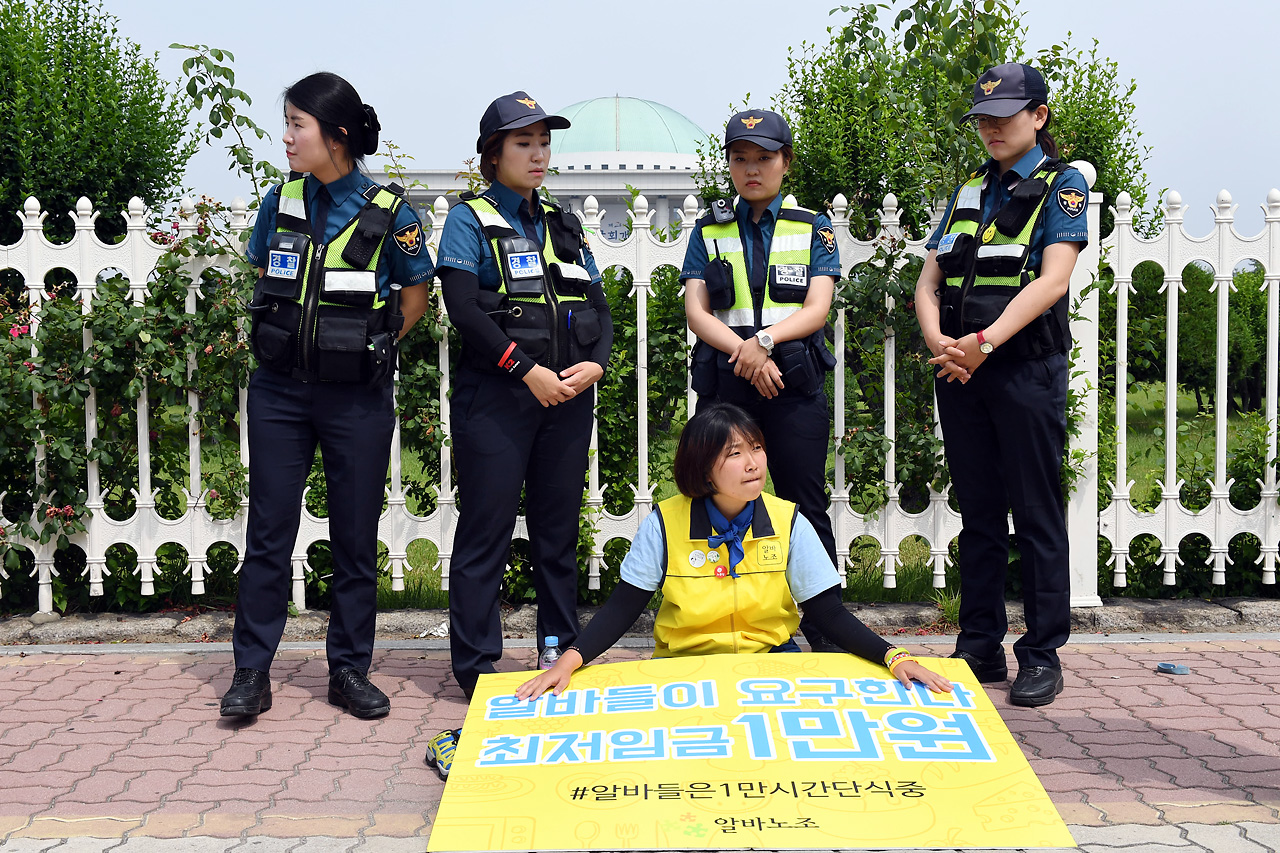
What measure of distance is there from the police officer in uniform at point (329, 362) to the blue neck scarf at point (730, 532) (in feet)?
4.45

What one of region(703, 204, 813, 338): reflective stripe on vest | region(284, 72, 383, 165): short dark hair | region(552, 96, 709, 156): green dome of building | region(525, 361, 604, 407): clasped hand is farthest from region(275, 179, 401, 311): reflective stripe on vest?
region(552, 96, 709, 156): green dome of building

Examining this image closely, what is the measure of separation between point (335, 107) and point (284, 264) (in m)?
0.57

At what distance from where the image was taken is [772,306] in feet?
13.6

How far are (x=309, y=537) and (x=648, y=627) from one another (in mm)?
1615

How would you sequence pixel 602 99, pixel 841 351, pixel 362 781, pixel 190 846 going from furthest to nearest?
pixel 602 99 → pixel 841 351 → pixel 362 781 → pixel 190 846

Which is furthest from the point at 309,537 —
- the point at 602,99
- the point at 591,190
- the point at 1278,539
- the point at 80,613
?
the point at 602,99

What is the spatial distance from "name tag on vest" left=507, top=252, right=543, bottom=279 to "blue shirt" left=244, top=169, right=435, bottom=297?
0.35m

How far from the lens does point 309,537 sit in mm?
5199

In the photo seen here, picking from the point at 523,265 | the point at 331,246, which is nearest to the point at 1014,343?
the point at 523,265

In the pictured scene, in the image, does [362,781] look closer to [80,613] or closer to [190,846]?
[190,846]

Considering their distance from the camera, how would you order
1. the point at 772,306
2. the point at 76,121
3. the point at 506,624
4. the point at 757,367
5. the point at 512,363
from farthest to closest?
the point at 76,121
the point at 506,624
the point at 772,306
the point at 757,367
the point at 512,363

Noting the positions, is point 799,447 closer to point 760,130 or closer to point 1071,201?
point 760,130

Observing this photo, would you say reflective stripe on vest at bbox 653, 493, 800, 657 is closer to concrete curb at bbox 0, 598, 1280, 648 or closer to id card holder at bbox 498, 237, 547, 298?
id card holder at bbox 498, 237, 547, 298

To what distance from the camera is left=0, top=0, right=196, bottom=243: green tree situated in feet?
35.2
